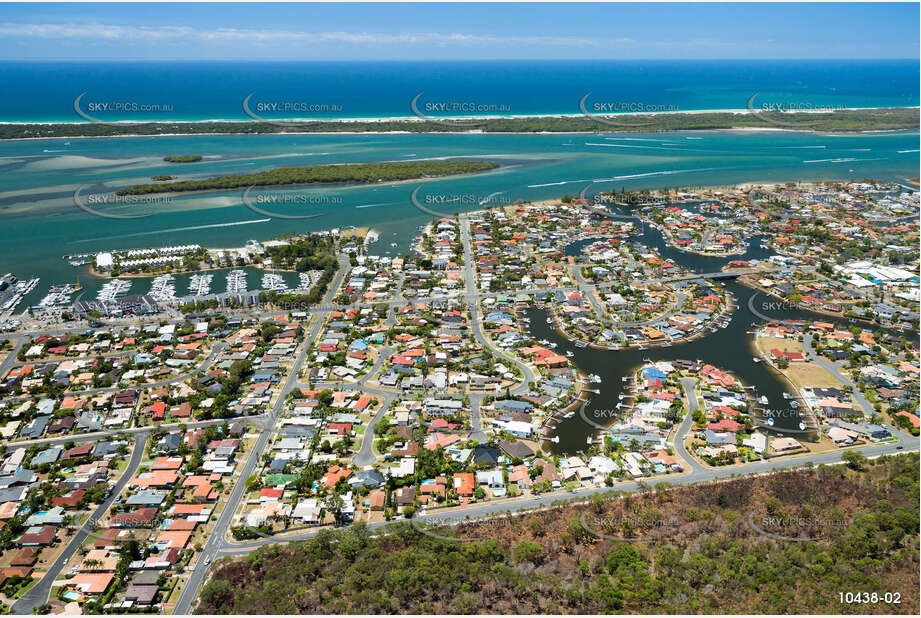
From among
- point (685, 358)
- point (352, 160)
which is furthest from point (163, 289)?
point (352, 160)

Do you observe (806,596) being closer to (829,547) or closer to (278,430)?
(829,547)

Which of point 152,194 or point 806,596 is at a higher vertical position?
point 152,194

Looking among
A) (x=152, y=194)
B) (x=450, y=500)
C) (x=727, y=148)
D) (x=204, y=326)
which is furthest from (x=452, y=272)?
(x=727, y=148)

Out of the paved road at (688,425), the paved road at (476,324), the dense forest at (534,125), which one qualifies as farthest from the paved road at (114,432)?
the dense forest at (534,125)

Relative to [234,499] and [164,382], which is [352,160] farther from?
[234,499]

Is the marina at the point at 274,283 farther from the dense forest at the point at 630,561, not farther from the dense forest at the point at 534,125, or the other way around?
the dense forest at the point at 534,125
